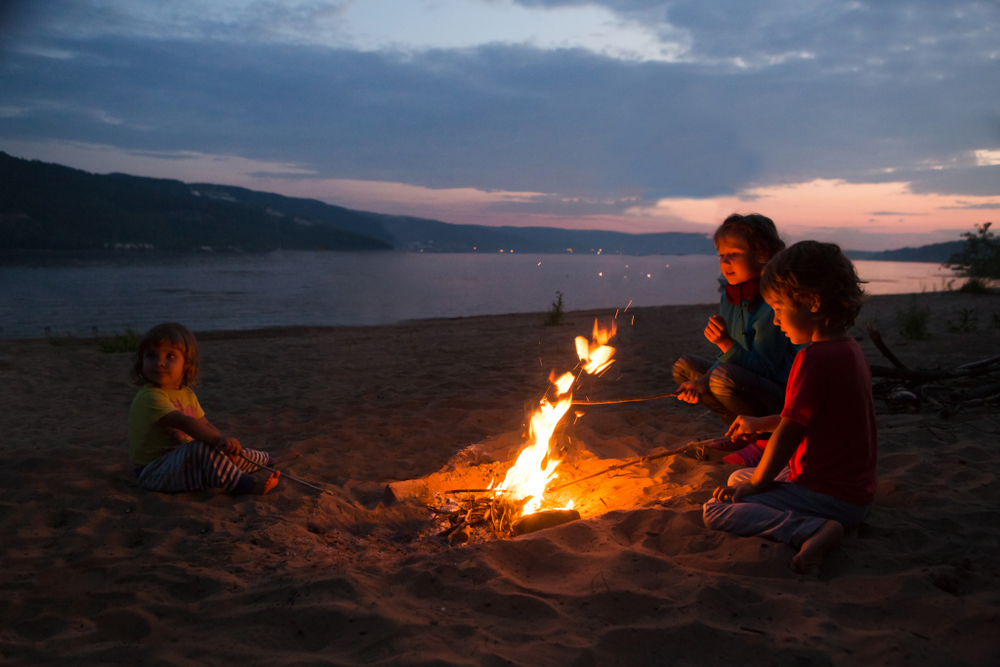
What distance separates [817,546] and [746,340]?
164 centimetres

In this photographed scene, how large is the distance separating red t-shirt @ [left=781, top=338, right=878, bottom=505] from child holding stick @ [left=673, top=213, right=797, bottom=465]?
3.41 feet

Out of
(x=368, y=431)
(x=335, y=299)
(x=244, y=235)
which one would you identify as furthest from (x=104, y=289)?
(x=244, y=235)

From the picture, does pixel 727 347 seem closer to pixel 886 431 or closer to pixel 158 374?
pixel 886 431

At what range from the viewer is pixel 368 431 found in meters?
5.16

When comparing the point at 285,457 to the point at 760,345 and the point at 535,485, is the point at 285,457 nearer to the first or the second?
the point at 535,485

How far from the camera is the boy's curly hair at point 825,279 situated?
2500mm

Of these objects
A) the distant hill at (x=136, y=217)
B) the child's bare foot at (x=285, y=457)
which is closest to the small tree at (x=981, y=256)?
the child's bare foot at (x=285, y=457)

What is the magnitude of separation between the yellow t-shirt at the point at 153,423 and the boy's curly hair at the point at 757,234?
3.79 meters

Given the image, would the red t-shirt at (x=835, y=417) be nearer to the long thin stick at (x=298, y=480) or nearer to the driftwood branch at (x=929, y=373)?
the long thin stick at (x=298, y=480)

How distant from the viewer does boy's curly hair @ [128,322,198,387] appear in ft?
11.5

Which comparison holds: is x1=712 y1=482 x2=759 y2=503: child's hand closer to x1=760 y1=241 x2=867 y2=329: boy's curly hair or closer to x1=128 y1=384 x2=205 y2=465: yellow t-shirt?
x1=760 y1=241 x2=867 y2=329: boy's curly hair

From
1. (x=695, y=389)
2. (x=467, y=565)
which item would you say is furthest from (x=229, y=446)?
(x=695, y=389)

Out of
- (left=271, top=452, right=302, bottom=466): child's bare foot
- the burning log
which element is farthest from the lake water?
the burning log

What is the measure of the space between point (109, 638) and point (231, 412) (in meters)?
4.04
